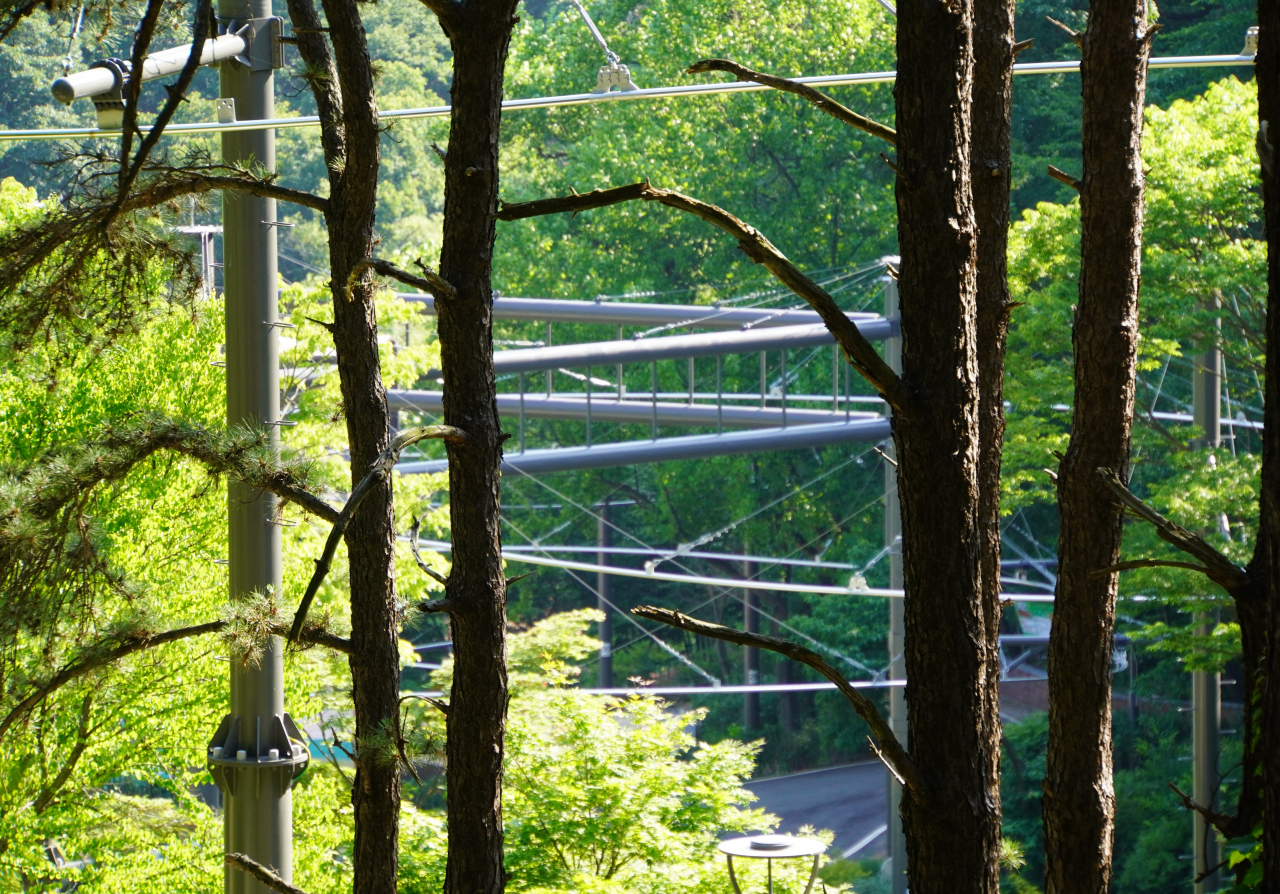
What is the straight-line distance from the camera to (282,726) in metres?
6.92

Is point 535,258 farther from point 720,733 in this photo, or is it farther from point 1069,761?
point 1069,761

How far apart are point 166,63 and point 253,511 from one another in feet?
7.34

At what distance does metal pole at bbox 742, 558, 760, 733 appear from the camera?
29.6m

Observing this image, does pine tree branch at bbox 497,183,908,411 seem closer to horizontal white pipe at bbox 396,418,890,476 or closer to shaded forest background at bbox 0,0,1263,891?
shaded forest background at bbox 0,0,1263,891

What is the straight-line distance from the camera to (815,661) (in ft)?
8.64

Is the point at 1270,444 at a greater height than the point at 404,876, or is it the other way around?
the point at 1270,444

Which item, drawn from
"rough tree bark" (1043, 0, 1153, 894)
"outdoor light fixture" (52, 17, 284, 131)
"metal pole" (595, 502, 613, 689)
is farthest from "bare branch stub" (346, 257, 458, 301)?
"metal pole" (595, 502, 613, 689)

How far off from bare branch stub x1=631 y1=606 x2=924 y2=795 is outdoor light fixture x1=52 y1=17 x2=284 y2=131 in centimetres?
287

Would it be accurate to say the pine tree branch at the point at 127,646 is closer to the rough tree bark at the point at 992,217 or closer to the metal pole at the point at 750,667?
the rough tree bark at the point at 992,217

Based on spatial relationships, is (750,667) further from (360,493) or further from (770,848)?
(360,493)

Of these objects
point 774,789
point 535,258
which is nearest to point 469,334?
point 774,789

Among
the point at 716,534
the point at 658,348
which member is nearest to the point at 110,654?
the point at 716,534

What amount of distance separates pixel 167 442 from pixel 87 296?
73 cm

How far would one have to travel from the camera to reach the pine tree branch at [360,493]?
310 cm
